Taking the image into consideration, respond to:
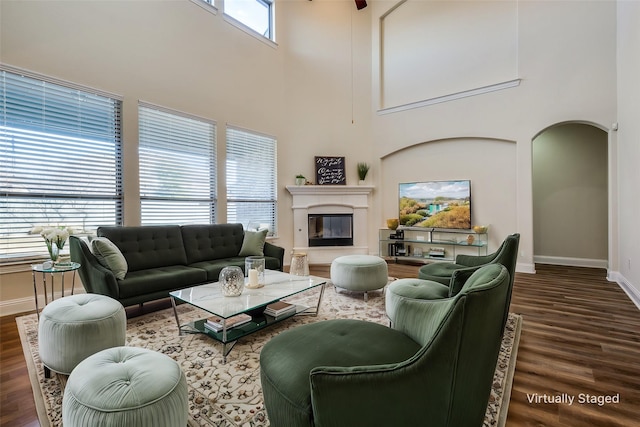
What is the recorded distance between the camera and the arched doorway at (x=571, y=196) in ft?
18.3

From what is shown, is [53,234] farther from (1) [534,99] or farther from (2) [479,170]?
(1) [534,99]

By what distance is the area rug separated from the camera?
1671 mm

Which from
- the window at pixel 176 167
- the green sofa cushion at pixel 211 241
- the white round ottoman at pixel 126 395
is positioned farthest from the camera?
the window at pixel 176 167

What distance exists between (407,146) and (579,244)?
3.75 metres

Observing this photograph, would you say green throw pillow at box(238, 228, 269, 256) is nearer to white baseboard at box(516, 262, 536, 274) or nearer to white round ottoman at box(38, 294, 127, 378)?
white round ottoman at box(38, 294, 127, 378)

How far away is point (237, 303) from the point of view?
239cm

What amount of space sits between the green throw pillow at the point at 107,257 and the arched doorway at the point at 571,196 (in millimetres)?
6958

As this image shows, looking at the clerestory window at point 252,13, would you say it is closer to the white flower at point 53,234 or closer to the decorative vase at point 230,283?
the white flower at point 53,234

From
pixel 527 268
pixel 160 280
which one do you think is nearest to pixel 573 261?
pixel 527 268

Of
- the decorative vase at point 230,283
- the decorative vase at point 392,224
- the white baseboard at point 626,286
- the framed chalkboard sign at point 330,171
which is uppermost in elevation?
the framed chalkboard sign at point 330,171

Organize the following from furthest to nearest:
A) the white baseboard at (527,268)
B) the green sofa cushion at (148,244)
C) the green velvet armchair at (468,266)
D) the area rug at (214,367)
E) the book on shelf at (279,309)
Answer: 1. the white baseboard at (527,268)
2. the green sofa cushion at (148,244)
3. the book on shelf at (279,309)
4. the green velvet armchair at (468,266)
5. the area rug at (214,367)

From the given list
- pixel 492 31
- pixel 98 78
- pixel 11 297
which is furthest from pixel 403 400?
pixel 492 31

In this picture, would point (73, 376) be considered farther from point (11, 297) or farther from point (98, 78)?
point (98, 78)

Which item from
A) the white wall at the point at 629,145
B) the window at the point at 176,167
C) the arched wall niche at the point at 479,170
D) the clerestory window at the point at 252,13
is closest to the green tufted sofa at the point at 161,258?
the window at the point at 176,167
